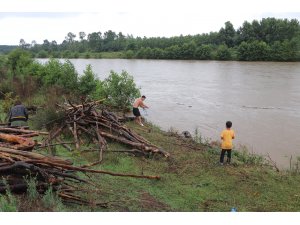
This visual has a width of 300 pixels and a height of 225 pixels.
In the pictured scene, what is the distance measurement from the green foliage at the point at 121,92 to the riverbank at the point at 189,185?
911cm

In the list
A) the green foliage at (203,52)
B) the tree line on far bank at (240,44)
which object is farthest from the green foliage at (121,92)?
the green foliage at (203,52)

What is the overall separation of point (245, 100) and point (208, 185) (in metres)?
18.9

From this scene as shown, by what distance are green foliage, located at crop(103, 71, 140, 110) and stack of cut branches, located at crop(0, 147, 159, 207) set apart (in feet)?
47.1

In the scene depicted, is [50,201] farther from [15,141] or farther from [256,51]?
[256,51]

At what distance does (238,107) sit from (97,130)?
15.0m

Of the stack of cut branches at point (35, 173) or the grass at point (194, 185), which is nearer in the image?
the stack of cut branches at point (35, 173)

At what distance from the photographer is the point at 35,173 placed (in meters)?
5.58

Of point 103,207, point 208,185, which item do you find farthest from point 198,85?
point 103,207

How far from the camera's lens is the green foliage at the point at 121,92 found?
66.5 ft

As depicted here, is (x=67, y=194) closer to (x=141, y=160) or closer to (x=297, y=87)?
(x=141, y=160)

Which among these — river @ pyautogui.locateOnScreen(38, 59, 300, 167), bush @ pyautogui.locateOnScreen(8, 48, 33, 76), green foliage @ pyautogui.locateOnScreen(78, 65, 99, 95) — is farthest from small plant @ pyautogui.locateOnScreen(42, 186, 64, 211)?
bush @ pyautogui.locateOnScreen(8, 48, 33, 76)

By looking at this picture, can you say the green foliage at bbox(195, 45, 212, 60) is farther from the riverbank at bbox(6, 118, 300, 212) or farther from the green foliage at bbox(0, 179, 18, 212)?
the green foliage at bbox(0, 179, 18, 212)

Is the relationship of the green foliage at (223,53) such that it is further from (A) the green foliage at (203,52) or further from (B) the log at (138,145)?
(B) the log at (138,145)

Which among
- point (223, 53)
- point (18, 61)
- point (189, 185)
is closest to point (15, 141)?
point (189, 185)
